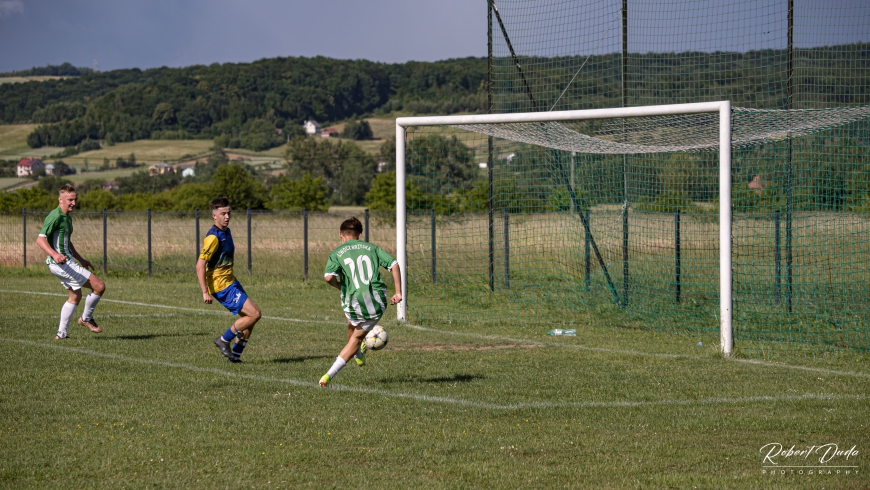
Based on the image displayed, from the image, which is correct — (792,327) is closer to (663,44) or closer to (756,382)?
(756,382)

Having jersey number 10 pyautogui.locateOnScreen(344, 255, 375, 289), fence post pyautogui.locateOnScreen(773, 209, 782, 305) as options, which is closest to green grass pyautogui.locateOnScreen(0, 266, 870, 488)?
jersey number 10 pyautogui.locateOnScreen(344, 255, 375, 289)

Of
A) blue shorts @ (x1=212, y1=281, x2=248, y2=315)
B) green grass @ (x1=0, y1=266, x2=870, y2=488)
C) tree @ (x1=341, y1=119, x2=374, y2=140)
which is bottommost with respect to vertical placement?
green grass @ (x1=0, y1=266, x2=870, y2=488)

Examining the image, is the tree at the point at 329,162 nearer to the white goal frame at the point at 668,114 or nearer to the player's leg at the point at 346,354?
the white goal frame at the point at 668,114

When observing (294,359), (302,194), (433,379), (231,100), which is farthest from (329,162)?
(433,379)

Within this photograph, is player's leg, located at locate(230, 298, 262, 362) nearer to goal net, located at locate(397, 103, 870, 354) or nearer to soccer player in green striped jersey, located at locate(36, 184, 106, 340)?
soccer player in green striped jersey, located at locate(36, 184, 106, 340)

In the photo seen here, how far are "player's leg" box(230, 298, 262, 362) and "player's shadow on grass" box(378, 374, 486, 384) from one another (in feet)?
6.00

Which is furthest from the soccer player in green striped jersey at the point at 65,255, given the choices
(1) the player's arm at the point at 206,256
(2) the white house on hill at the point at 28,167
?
(2) the white house on hill at the point at 28,167

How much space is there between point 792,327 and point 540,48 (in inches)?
253

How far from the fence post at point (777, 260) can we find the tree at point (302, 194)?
56.4 metres

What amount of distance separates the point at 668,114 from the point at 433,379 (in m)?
4.96

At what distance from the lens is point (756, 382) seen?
8.82 metres

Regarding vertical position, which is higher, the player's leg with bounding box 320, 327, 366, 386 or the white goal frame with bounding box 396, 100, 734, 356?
the white goal frame with bounding box 396, 100, 734, 356

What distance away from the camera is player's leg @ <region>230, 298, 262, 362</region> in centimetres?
972

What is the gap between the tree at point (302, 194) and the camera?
2741 inches
